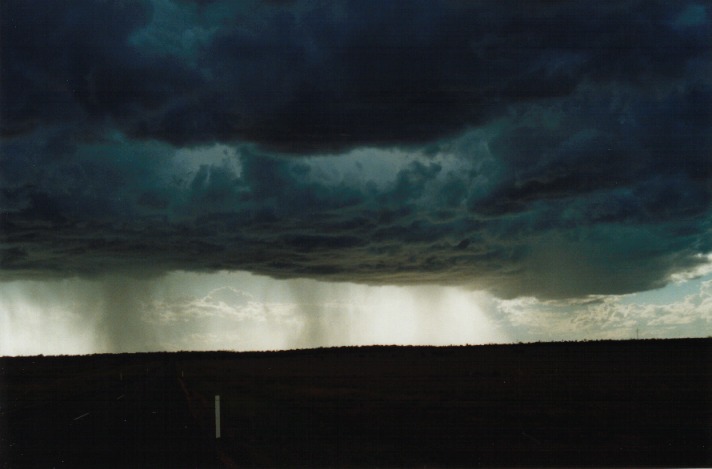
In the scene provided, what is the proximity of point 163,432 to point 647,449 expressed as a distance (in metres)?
11.1

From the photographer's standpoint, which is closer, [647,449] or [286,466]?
[286,466]

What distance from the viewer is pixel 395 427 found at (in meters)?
17.9

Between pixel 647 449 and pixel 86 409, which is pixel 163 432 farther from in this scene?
pixel 647 449

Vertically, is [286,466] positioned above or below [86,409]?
below

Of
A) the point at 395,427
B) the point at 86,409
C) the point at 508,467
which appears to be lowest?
the point at 508,467

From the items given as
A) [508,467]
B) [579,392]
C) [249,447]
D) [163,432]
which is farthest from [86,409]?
[579,392]

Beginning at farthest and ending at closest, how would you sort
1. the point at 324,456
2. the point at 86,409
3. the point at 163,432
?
1. the point at 86,409
2. the point at 163,432
3. the point at 324,456

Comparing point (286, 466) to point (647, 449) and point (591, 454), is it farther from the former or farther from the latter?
point (647, 449)

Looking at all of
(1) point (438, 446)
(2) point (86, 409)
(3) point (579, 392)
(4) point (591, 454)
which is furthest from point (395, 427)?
(3) point (579, 392)

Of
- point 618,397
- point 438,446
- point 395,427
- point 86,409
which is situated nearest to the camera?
point 438,446

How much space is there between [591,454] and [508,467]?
8.23 feet

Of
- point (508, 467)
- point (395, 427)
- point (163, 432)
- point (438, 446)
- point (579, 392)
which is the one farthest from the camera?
point (579, 392)

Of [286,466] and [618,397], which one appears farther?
[618,397]

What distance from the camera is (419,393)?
30656mm
